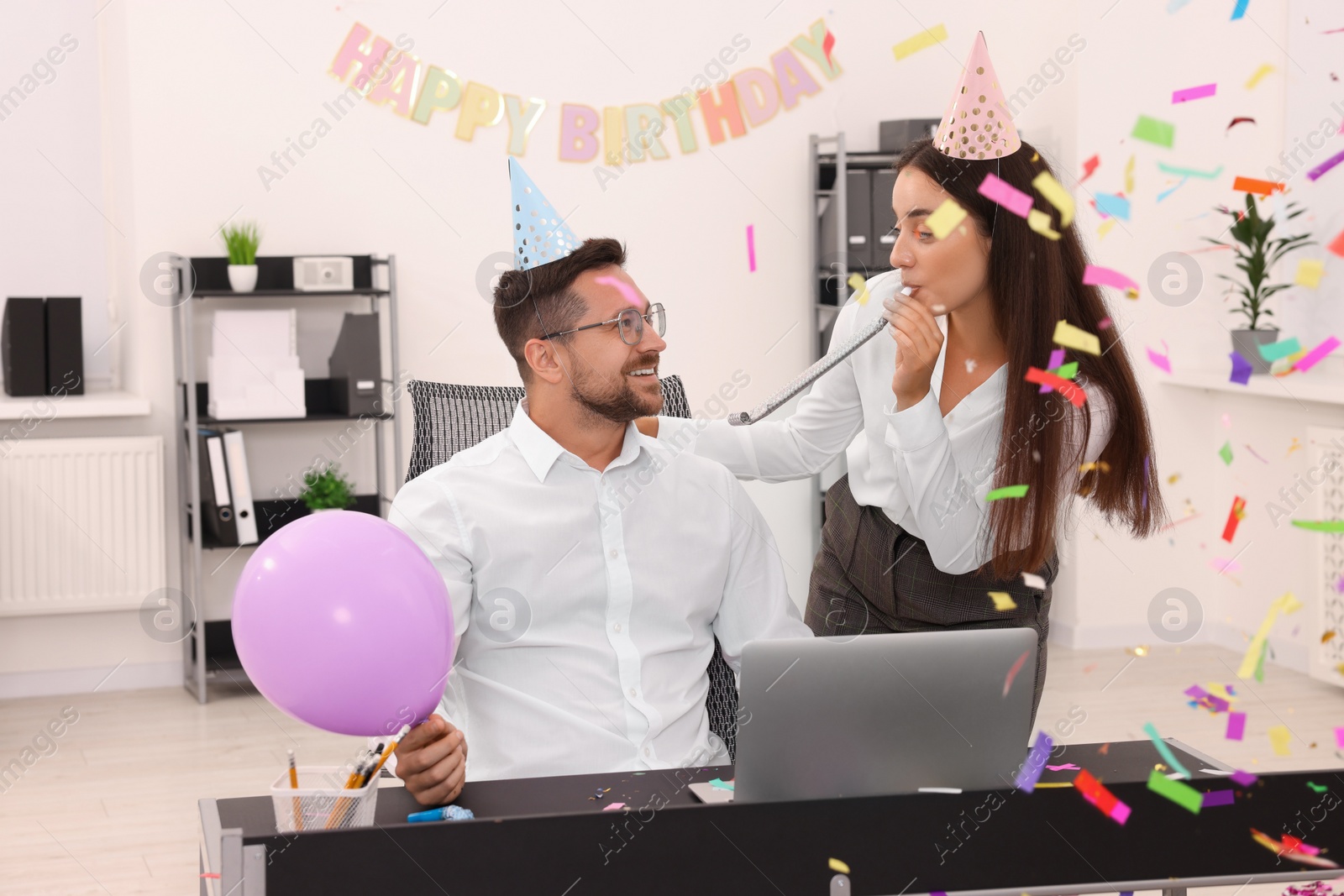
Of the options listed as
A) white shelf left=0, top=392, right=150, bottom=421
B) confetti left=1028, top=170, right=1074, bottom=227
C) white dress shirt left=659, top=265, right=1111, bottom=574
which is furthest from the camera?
white shelf left=0, top=392, right=150, bottom=421

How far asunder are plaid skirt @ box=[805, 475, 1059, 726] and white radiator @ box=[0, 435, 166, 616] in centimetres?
261

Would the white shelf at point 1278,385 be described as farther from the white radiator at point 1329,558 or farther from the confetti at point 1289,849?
the confetti at point 1289,849

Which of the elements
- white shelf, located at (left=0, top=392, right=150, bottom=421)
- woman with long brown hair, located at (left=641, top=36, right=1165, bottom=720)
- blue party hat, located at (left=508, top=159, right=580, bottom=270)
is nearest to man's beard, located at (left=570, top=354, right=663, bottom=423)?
blue party hat, located at (left=508, top=159, right=580, bottom=270)

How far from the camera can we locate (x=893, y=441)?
1.70 m

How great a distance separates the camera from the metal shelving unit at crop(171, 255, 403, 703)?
382cm

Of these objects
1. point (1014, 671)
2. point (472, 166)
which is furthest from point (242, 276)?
point (1014, 671)

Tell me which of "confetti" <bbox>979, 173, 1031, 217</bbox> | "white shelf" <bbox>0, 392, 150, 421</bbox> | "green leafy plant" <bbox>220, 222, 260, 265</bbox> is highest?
"green leafy plant" <bbox>220, 222, 260, 265</bbox>

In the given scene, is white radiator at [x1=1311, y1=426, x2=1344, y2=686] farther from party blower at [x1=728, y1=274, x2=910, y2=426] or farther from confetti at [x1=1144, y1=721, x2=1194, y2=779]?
confetti at [x1=1144, y1=721, x2=1194, y2=779]

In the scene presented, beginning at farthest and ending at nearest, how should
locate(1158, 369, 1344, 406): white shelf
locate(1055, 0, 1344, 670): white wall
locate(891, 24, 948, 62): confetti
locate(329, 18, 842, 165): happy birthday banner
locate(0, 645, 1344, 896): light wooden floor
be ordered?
locate(891, 24, 948, 62): confetti < locate(1055, 0, 1344, 670): white wall < locate(329, 18, 842, 165): happy birthday banner < locate(1158, 369, 1344, 406): white shelf < locate(0, 645, 1344, 896): light wooden floor

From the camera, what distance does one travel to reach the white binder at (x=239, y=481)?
3857 millimetres

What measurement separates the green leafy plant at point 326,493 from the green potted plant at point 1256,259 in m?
2.76

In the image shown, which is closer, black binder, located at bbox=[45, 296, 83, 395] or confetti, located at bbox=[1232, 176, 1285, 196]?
confetti, located at bbox=[1232, 176, 1285, 196]

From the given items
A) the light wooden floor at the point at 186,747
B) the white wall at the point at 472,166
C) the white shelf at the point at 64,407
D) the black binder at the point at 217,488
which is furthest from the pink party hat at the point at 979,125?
the white shelf at the point at 64,407

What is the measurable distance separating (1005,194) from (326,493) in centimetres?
276
